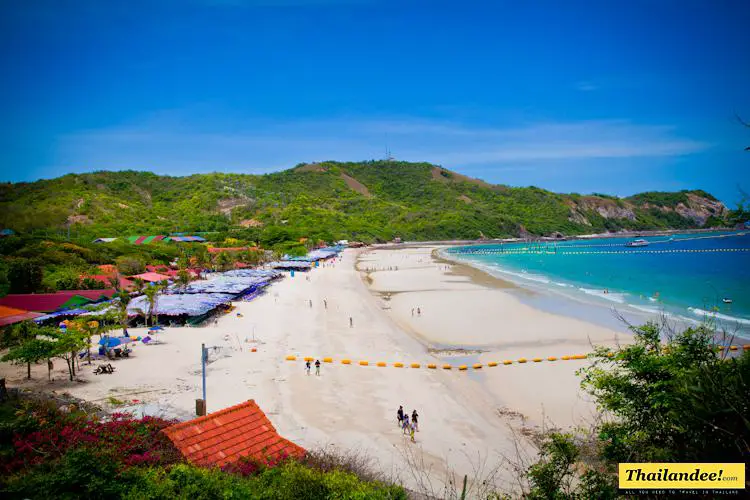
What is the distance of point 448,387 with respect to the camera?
1758 cm

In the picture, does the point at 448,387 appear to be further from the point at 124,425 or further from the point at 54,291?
the point at 54,291

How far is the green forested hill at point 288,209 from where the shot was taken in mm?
93750

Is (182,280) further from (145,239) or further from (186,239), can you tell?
(186,239)

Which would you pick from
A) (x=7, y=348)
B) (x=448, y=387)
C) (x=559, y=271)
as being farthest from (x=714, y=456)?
(x=559, y=271)

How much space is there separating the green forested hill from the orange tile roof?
49.1 metres

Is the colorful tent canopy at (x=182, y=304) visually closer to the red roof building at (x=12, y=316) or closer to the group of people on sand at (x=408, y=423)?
the red roof building at (x=12, y=316)

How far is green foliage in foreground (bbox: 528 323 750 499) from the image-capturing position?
5.24 m

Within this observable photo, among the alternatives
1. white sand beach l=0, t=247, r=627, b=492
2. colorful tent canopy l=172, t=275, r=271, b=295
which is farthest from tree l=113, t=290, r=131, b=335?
colorful tent canopy l=172, t=275, r=271, b=295

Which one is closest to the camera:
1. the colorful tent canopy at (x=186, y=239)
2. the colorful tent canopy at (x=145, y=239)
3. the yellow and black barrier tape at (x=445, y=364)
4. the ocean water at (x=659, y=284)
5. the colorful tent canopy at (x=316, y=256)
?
the yellow and black barrier tape at (x=445, y=364)

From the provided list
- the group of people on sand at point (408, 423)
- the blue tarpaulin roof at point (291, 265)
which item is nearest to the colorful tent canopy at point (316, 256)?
the blue tarpaulin roof at point (291, 265)

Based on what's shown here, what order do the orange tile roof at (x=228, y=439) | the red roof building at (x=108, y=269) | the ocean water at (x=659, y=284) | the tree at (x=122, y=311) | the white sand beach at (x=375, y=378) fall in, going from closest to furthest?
the orange tile roof at (x=228, y=439), the white sand beach at (x=375, y=378), the tree at (x=122, y=311), the ocean water at (x=659, y=284), the red roof building at (x=108, y=269)

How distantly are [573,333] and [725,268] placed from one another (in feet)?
157

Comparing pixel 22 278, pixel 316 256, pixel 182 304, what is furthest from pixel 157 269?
pixel 316 256

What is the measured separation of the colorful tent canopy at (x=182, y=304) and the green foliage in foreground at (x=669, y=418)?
24.3 m
